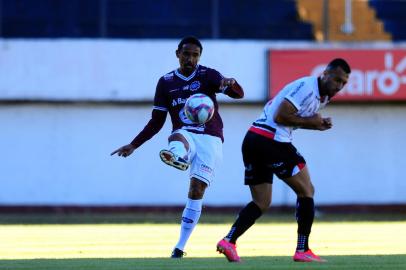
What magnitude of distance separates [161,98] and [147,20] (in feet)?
43.3

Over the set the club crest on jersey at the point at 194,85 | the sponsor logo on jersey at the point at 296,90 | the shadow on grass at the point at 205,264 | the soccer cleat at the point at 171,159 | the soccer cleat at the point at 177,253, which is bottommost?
the soccer cleat at the point at 177,253

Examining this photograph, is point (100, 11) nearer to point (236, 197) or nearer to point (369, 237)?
point (236, 197)

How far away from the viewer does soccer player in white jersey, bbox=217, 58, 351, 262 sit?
381 inches

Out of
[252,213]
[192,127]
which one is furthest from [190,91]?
[252,213]

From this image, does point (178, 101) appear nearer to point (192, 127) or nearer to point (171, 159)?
point (192, 127)

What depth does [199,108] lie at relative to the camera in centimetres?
1034

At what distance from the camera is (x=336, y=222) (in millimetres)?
19828

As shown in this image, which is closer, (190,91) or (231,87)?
(231,87)

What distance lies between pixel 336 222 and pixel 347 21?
21.3ft

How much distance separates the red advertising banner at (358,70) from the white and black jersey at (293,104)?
13.3 m

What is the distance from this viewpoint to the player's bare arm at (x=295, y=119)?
9.63 meters

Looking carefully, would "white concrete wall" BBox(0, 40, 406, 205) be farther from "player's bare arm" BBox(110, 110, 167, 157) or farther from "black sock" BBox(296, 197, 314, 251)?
"black sock" BBox(296, 197, 314, 251)

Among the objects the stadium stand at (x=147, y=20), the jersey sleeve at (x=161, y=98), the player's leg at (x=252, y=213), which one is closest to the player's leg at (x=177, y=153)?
the jersey sleeve at (x=161, y=98)

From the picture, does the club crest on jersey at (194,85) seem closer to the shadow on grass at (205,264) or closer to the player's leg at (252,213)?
the player's leg at (252,213)
